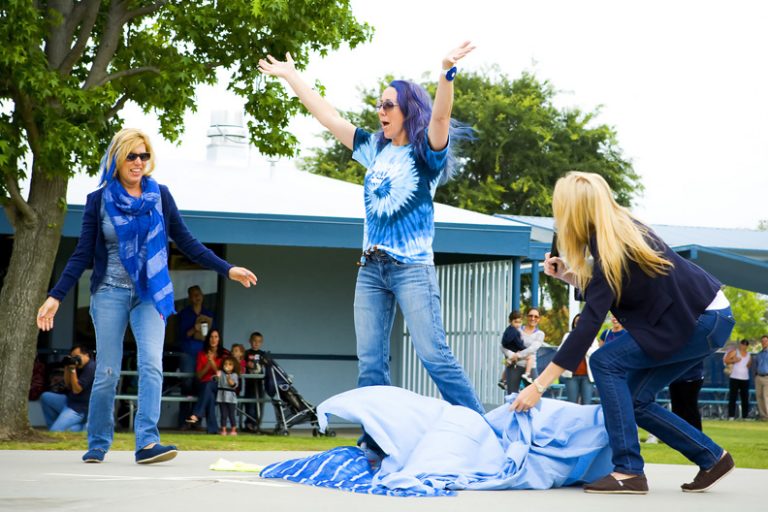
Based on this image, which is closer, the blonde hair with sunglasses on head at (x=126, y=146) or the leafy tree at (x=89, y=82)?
the blonde hair with sunglasses on head at (x=126, y=146)

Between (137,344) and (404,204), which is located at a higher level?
(404,204)

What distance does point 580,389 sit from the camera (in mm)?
15297

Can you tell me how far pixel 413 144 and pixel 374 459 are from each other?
1.62 metres

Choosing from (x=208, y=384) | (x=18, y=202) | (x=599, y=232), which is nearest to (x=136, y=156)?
Answer: (x=599, y=232)

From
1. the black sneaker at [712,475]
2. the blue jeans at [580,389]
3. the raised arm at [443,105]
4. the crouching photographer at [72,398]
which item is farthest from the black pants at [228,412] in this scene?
the black sneaker at [712,475]

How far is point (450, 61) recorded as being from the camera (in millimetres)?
5438

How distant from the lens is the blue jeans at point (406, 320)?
5891 mm

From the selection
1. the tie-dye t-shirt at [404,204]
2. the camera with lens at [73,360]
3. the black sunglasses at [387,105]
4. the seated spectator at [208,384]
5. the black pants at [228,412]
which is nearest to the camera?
the tie-dye t-shirt at [404,204]

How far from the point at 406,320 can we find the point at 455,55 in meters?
1.39

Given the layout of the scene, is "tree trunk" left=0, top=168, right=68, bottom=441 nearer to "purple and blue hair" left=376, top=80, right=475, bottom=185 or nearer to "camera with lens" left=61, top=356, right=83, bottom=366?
"camera with lens" left=61, top=356, right=83, bottom=366

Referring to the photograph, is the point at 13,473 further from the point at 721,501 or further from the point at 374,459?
the point at 721,501

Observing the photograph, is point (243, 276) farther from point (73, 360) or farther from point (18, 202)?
point (73, 360)

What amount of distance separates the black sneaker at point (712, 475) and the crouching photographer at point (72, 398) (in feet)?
27.9

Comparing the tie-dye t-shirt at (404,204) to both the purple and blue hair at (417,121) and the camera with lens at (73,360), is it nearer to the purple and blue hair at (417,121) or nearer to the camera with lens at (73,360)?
the purple and blue hair at (417,121)
